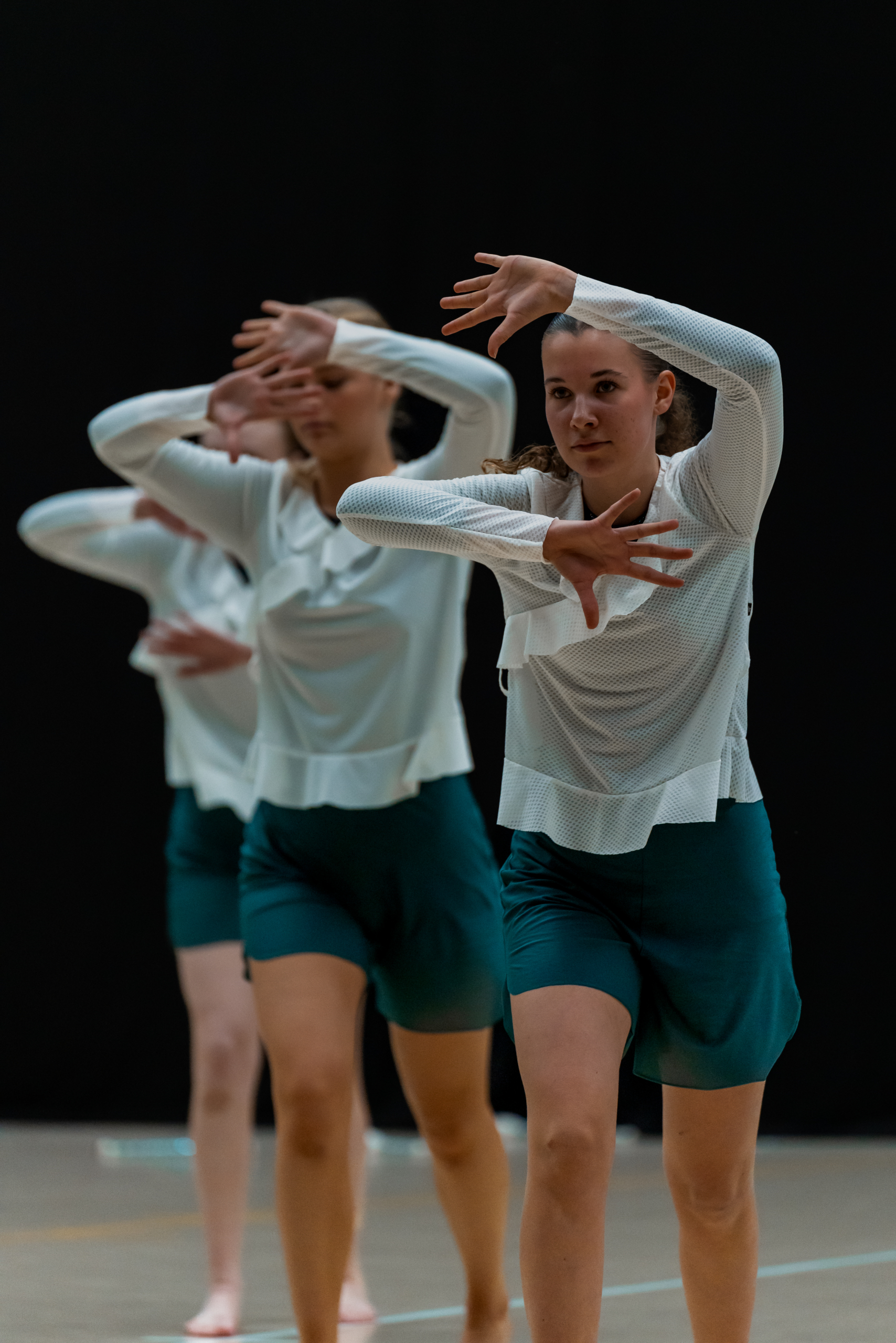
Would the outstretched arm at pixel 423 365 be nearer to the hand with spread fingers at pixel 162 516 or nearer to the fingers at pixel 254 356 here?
the fingers at pixel 254 356

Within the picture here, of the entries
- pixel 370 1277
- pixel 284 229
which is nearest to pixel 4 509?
pixel 284 229

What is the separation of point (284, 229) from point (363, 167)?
0.35 meters

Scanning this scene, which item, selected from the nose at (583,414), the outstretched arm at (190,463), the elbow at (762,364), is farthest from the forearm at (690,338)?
the outstretched arm at (190,463)

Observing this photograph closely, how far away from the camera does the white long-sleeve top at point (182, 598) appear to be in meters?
3.98

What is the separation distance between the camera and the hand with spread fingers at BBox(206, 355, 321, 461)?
10.3 ft

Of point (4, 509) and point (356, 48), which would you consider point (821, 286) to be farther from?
point (4, 509)

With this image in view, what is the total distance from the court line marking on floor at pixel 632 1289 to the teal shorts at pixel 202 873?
0.79 metres

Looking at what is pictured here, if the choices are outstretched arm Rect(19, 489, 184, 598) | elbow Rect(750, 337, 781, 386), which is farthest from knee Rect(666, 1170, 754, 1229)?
outstretched arm Rect(19, 489, 184, 598)

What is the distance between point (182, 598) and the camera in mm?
4246

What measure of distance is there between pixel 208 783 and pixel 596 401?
1.81m

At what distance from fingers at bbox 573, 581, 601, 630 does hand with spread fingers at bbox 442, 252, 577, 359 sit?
1.13ft

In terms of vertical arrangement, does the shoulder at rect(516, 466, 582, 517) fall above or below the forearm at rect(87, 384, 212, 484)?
above

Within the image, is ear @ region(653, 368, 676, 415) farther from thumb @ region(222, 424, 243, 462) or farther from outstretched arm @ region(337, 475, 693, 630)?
thumb @ region(222, 424, 243, 462)

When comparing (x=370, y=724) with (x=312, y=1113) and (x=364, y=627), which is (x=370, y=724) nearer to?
(x=364, y=627)
